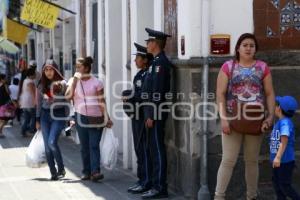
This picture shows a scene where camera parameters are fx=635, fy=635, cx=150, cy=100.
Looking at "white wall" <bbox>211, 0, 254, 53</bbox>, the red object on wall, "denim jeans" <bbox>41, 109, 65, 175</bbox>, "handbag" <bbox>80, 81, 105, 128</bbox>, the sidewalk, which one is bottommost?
the sidewalk

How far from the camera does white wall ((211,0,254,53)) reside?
285 inches

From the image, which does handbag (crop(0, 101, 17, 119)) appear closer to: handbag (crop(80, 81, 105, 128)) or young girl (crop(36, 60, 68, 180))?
young girl (crop(36, 60, 68, 180))

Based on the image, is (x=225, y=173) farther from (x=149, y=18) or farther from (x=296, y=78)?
(x=149, y=18)

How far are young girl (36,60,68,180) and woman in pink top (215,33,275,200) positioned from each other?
10.5ft

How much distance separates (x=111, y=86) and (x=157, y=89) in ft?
12.1

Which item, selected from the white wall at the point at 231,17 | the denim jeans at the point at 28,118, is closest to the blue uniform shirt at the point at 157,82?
the white wall at the point at 231,17

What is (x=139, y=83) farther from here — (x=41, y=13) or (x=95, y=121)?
(x=41, y=13)

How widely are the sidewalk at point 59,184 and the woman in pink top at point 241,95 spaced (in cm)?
129

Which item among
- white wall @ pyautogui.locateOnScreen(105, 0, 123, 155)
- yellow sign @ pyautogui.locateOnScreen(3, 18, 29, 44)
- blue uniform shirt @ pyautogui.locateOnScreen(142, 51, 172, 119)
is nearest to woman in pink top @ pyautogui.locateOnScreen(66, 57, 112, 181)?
blue uniform shirt @ pyautogui.locateOnScreen(142, 51, 172, 119)

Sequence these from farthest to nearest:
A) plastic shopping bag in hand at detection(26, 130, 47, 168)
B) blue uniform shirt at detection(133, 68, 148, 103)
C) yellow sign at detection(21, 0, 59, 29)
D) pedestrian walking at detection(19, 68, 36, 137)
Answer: pedestrian walking at detection(19, 68, 36, 137) → yellow sign at detection(21, 0, 59, 29) → plastic shopping bag in hand at detection(26, 130, 47, 168) → blue uniform shirt at detection(133, 68, 148, 103)

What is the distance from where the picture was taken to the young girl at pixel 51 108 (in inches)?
364

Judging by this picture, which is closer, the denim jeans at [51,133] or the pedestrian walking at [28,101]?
the denim jeans at [51,133]

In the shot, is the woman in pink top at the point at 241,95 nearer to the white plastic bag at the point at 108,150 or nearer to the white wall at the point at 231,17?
the white wall at the point at 231,17

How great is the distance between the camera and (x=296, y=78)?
24.4 feet
